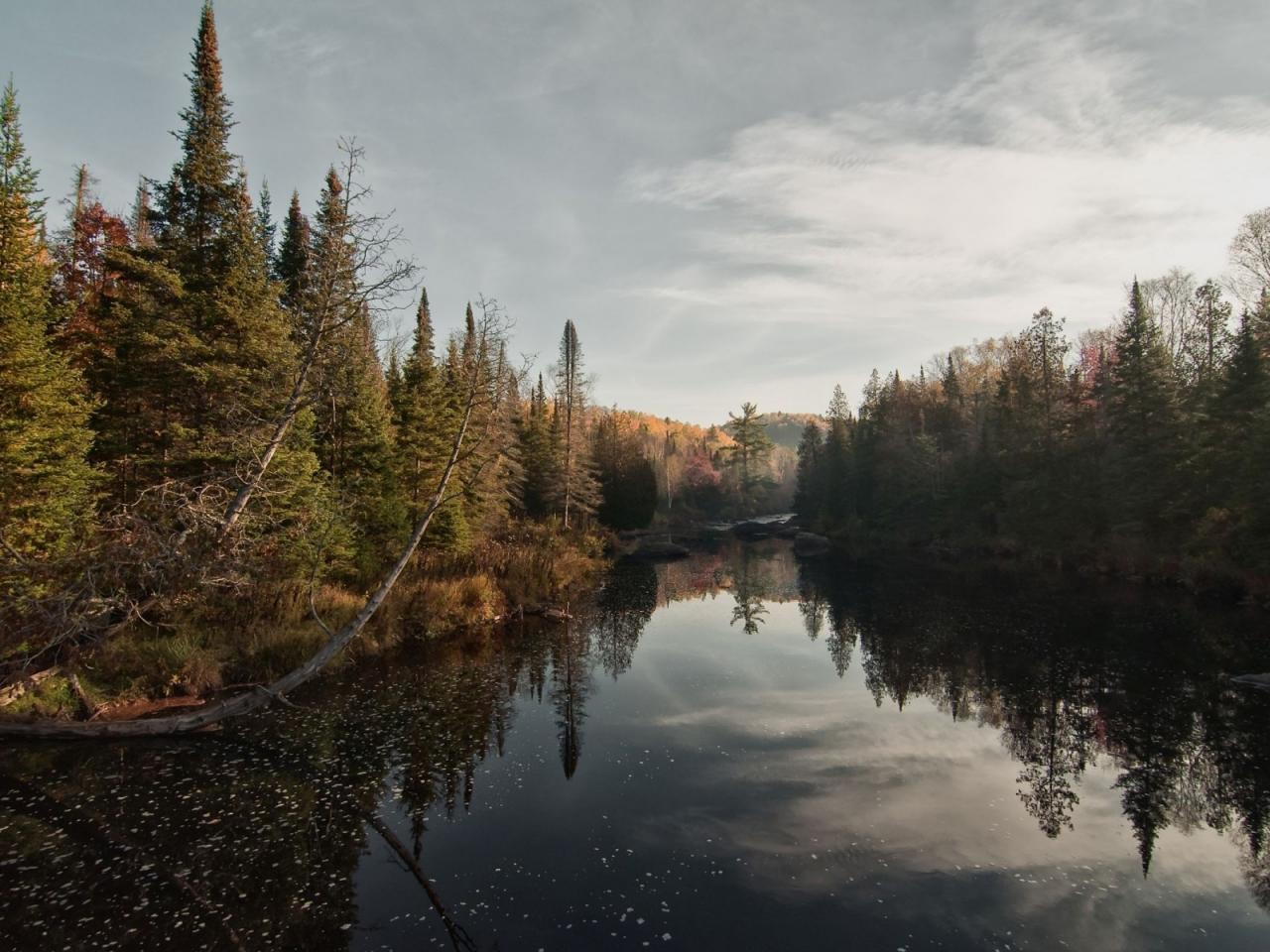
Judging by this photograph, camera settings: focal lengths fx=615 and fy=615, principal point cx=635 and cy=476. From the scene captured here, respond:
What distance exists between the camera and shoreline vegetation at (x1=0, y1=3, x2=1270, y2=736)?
12719 mm

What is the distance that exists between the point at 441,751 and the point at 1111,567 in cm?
3838

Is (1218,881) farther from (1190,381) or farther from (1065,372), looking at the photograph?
(1065,372)

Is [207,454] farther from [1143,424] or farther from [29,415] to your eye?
[1143,424]

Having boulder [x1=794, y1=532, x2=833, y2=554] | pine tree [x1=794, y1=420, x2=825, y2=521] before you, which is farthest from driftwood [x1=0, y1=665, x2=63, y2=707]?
pine tree [x1=794, y1=420, x2=825, y2=521]

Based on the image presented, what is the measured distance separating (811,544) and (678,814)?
50209 mm

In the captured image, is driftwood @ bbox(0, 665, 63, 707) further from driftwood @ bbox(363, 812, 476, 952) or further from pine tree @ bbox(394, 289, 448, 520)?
pine tree @ bbox(394, 289, 448, 520)

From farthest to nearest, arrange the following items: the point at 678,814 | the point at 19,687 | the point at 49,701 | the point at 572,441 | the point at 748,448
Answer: the point at 748,448, the point at 572,441, the point at 49,701, the point at 19,687, the point at 678,814

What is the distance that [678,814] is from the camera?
33.8 ft

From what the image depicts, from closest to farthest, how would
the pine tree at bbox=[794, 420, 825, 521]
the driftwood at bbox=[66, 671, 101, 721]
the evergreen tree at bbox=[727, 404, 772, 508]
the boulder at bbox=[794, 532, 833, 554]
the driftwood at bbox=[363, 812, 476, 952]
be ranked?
1. the driftwood at bbox=[363, 812, 476, 952]
2. the driftwood at bbox=[66, 671, 101, 721]
3. the boulder at bbox=[794, 532, 833, 554]
4. the pine tree at bbox=[794, 420, 825, 521]
5. the evergreen tree at bbox=[727, 404, 772, 508]

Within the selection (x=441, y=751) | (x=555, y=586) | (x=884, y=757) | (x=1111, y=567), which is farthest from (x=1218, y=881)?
(x=1111, y=567)

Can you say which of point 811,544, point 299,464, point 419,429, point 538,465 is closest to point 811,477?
point 811,544

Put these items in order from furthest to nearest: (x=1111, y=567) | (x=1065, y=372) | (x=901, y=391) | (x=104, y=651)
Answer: (x=901, y=391) < (x=1065, y=372) < (x=1111, y=567) < (x=104, y=651)

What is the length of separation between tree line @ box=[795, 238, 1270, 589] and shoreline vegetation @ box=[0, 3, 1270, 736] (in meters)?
0.18

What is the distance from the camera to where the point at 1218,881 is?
8484 millimetres
